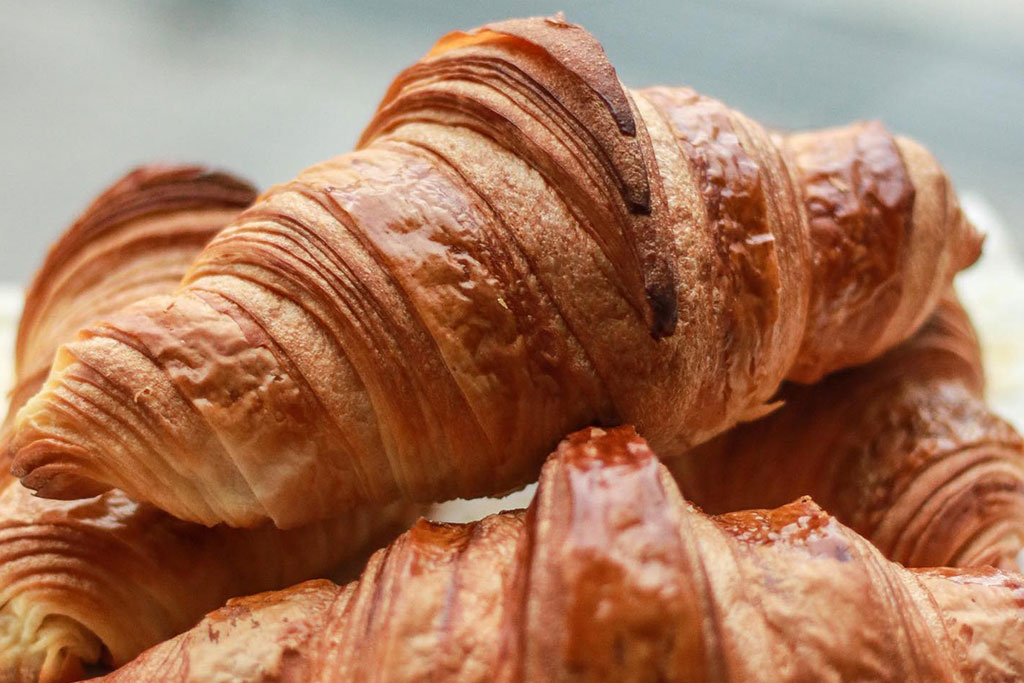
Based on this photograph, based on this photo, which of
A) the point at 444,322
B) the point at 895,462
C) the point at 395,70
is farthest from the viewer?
the point at 395,70

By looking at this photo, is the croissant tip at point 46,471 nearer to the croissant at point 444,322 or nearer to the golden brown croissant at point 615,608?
the croissant at point 444,322

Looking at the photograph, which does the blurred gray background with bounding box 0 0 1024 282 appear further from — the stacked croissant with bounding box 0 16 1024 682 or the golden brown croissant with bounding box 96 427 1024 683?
the golden brown croissant with bounding box 96 427 1024 683

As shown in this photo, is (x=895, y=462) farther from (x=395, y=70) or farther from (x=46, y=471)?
(x=395, y=70)

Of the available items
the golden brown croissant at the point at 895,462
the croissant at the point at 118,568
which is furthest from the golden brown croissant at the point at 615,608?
the golden brown croissant at the point at 895,462

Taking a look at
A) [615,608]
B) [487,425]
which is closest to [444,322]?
[487,425]

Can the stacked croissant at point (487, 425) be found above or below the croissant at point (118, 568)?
above

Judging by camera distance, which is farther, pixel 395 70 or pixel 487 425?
pixel 395 70
